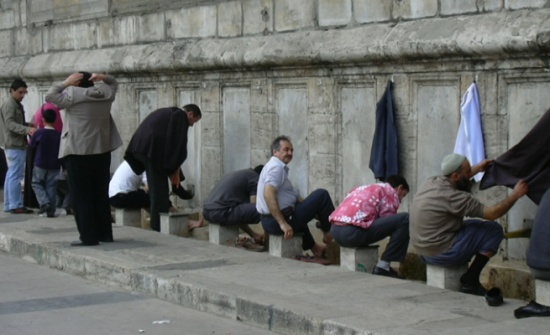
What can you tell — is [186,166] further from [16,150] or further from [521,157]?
[521,157]

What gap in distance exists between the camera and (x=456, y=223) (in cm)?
966

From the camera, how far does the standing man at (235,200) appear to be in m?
12.5

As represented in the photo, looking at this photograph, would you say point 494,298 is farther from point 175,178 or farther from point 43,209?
point 43,209

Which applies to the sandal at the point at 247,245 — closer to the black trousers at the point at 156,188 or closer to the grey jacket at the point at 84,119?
the black trousers at the point at 156,188

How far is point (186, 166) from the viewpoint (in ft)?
48.8

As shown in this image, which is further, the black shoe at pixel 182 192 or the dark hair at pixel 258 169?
the black shoe at pixel 182 192

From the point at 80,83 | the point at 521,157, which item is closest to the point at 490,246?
the point at 521,157

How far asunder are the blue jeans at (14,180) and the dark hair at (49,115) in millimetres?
1018

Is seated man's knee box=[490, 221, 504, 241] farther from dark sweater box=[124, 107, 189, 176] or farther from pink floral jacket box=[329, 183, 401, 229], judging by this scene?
dark sweater box=[124, 107, 189, 176]

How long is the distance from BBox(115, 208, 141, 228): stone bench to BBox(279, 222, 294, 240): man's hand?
339 cm

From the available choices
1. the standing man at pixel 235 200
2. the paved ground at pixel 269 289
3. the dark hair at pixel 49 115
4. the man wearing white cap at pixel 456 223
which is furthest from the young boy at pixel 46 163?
the man wearing white cap at pixel 456 223

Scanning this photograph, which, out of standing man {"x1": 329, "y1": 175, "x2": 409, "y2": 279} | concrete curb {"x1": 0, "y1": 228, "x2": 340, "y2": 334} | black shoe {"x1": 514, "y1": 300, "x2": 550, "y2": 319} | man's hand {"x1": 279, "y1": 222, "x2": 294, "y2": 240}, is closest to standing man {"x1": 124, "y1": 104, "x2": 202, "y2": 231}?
concrete curb {"x1": 0, "y1": 228, "x2": 340, "y2": 334}

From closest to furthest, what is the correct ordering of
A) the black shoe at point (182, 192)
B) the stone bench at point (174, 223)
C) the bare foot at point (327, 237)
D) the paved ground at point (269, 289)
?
the paved ground at point (269, 289) → the bare foot at point (327, 237) → the stone bench at point (174, 223) → the black shoe at point (182, 192)

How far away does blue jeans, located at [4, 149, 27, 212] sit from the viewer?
15742mm
